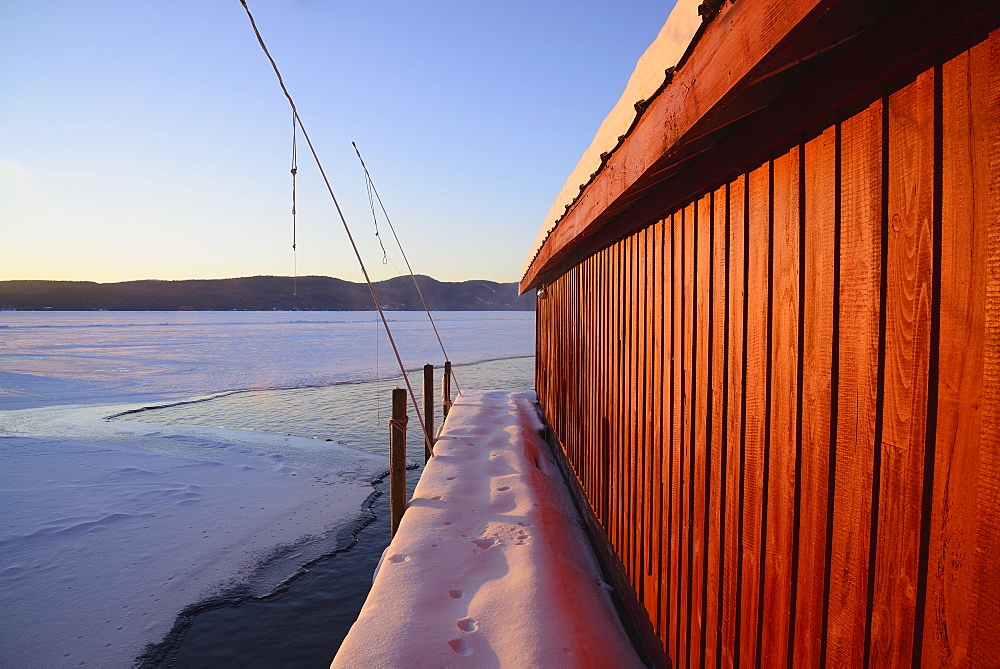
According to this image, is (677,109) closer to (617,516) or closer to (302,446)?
(617,516)

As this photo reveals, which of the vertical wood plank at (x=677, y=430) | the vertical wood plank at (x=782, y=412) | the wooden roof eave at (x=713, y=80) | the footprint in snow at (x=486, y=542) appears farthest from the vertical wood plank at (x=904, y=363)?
the footprint in snow at (x=486, y=542)

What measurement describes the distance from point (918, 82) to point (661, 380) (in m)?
1.81

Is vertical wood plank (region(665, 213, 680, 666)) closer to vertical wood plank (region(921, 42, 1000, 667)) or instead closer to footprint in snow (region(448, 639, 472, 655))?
footprint in snow (region(448, 639, 472, 655))

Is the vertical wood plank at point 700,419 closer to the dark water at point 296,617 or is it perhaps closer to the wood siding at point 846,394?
the wood siding at point 846,394

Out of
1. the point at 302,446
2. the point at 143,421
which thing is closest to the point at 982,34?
the point at 302,446

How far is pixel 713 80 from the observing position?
55.2 inches

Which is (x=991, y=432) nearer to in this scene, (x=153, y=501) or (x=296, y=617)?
(x=296, y=617)

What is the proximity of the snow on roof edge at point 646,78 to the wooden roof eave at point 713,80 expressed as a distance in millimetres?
36

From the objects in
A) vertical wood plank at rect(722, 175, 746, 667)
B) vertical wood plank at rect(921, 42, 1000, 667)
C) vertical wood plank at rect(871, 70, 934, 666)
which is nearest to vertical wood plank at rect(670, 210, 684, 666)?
vertical wood plank at rect(722, 175, 746, 667)

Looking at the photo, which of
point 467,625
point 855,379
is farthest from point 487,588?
point 855,379

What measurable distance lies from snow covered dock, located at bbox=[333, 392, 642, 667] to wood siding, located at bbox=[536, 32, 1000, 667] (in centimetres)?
63

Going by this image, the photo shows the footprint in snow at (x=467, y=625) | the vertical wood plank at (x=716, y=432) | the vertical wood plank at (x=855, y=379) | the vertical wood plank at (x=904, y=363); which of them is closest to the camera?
the vertical wood plank at (x=904, y=363)

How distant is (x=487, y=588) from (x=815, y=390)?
93.0 inches

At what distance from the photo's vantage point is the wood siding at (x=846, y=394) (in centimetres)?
99
